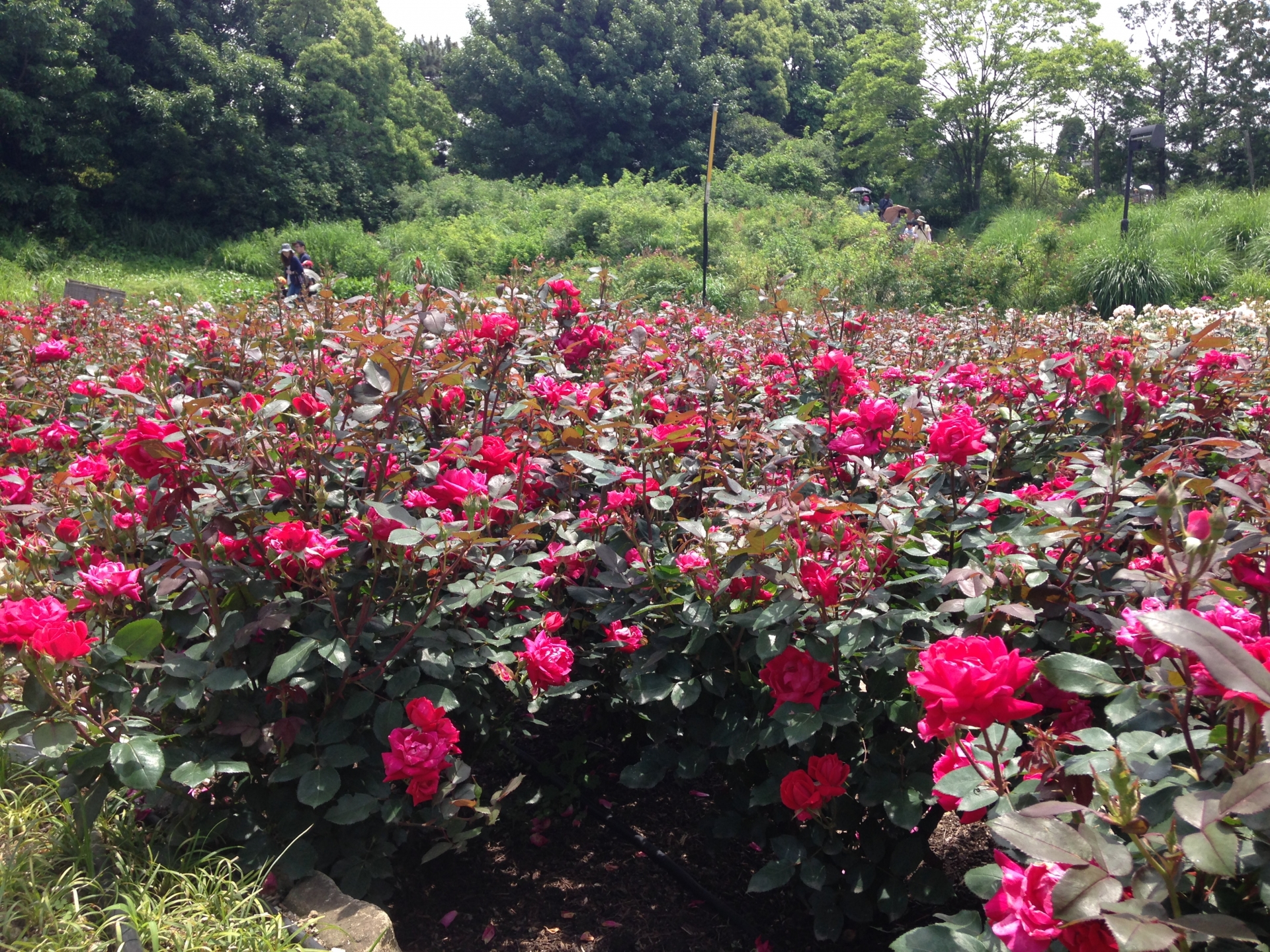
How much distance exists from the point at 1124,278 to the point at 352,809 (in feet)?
35.3

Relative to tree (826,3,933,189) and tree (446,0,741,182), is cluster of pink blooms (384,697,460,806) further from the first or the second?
tree (446,0,741,182)

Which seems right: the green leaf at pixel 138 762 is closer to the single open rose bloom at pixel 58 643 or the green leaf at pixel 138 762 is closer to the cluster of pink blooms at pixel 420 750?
the single open rose bloom at pixel 58 643

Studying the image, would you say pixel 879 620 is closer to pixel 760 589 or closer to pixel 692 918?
pixel 760 589

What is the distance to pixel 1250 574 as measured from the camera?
0.84 m

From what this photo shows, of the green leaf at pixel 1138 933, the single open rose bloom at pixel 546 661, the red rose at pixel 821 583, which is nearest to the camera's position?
the green leaf at pixel 1138 933

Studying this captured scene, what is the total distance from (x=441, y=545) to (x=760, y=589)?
502 millimetres

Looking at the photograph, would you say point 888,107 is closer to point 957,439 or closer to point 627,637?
point 957,439

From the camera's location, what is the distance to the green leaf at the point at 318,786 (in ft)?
3.90

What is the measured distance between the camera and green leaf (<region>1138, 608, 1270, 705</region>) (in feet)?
1.85

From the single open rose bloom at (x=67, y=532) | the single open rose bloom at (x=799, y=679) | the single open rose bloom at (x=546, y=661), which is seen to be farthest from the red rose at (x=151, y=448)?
the single open rose bloom at (x=799, y=679)

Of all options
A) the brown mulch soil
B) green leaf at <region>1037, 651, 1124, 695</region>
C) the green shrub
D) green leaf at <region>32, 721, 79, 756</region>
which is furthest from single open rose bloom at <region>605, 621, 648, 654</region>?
the green shrub

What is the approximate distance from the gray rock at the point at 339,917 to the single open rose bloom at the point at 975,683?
909mm

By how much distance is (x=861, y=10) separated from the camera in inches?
1415

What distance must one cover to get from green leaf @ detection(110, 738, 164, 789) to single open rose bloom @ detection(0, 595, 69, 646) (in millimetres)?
196
